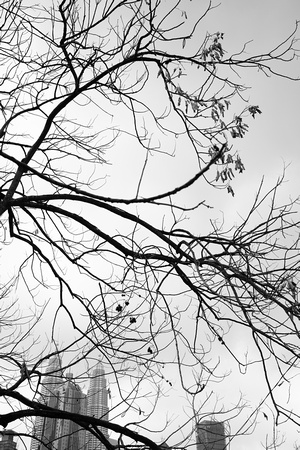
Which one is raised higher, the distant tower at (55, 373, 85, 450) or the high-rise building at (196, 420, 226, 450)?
the distant tower at (55, 373, 85, 450)

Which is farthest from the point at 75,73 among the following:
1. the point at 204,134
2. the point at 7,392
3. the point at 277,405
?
the point at 277,405

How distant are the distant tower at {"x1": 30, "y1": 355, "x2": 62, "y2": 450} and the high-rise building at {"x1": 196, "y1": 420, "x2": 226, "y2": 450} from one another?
1187 mm

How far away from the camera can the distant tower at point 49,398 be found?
3506mm

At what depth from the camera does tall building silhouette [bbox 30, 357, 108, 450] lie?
350 centimetres

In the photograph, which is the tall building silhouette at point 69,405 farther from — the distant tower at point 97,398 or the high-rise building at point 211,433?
the high-rise building at point 211,433

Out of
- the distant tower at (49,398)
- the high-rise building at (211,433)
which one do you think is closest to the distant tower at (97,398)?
the distant tower at (49,398)

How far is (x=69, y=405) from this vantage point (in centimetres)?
367

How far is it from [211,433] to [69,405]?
1.29 metres

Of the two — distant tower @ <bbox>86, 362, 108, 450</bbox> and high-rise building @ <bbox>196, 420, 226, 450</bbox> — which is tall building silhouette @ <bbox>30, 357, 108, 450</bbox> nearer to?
distant tower @ <bbox>86, 362, 108, 450</bbox>

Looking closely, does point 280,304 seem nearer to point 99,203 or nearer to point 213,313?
point 213,313

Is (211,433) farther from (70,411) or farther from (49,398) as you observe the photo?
(49,398)

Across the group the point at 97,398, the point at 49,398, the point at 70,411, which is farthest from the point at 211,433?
the point at 49,398

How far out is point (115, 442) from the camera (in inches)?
126

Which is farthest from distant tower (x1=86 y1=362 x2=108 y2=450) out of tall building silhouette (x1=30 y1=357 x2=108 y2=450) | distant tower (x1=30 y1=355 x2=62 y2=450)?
distant tower (x1=30 y1=355 x2=62 y2=450)
